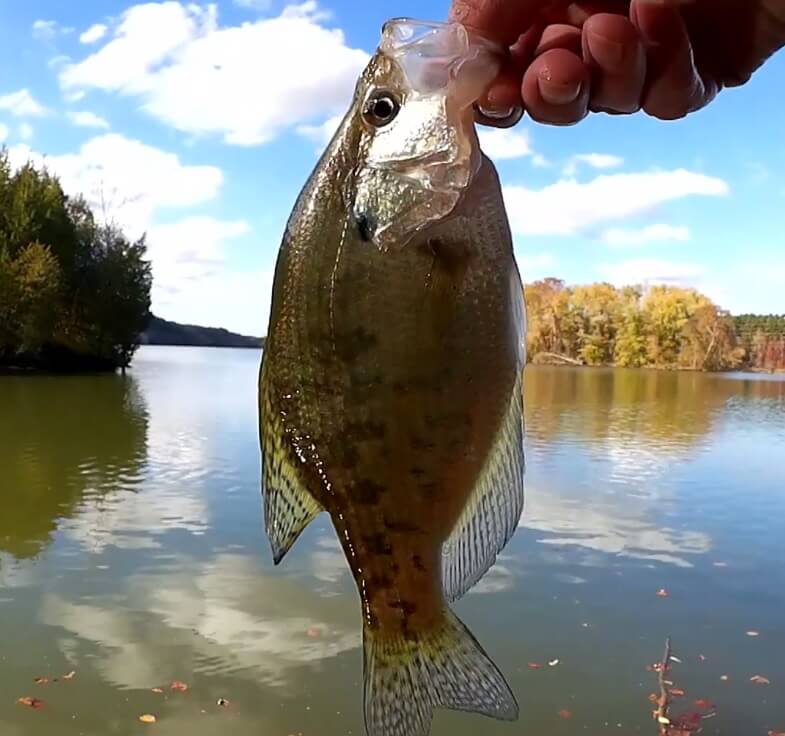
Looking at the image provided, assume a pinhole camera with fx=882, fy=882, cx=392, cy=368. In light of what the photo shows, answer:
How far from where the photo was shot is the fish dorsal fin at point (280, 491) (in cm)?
172

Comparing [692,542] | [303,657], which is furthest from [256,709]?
[692,542]

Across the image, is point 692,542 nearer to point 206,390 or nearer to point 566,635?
point 566,635

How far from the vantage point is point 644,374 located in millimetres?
67062

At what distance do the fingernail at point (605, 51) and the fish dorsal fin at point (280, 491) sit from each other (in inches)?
42.9

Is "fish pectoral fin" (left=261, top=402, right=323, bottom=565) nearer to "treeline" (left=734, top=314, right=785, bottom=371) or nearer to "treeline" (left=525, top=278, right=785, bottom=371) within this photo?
"treeline" (left=525, top=278, right=785, bottom=371)

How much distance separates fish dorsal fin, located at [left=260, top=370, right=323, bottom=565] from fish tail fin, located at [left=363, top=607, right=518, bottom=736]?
26cm

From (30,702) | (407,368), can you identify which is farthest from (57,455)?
(407,368)

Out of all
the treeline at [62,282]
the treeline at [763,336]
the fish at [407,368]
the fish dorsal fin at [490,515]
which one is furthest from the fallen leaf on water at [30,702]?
the treeline at [763,336]

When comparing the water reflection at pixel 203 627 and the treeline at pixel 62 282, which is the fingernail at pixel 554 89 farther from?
the treeline at pixel 62 282

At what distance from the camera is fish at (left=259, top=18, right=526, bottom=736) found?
161 cm

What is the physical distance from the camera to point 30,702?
7.30 meters

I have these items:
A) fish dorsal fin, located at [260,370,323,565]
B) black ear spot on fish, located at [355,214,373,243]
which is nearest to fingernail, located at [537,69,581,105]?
black ear spot on fish, located at [355,214,373,243]

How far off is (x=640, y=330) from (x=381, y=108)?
61.1 metres

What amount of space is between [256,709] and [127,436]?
17.0 meters
